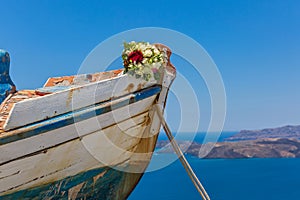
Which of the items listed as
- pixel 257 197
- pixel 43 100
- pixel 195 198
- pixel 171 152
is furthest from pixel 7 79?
pixel 257 197

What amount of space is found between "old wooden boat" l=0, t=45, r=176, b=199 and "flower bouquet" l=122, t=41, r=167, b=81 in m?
0.09

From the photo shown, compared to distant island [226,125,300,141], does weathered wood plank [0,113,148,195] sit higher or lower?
lower

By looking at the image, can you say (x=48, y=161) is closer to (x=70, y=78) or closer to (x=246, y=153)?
(x=70, y=78)

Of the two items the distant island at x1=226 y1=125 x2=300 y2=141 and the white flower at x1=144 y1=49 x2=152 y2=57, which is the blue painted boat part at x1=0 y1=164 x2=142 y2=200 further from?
the distant island at x1=226 y1=125 x2=300 y2=141

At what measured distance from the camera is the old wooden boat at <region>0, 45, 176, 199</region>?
3.15 m

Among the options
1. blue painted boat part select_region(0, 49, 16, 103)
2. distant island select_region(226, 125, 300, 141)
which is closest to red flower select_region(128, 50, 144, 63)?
blue painted boat part select_region(0, 49, 16, 103)

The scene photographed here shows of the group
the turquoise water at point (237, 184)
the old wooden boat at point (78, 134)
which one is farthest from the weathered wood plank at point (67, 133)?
the turquoise water at point (237, 184)

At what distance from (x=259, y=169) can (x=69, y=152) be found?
89047 mm

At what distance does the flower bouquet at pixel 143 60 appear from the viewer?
3.87 meters

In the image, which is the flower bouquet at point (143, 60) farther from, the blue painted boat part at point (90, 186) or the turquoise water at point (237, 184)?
the turquoise water at point (237, 184)

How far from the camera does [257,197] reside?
176ft

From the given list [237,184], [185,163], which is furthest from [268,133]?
[185,163]

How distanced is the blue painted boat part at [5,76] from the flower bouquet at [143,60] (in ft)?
4.35

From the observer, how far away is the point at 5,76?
12.1ft
